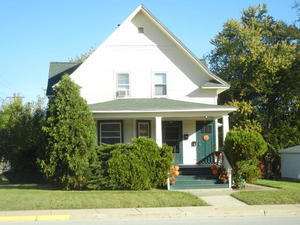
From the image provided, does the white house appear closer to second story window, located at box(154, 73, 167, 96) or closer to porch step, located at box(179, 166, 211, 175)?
second story window, located at box(154, 73, 167, 96)

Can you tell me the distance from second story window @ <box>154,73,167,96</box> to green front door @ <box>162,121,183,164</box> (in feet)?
5.16

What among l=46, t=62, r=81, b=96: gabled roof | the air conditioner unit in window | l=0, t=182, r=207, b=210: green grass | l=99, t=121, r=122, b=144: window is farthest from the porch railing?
l=46, t=62, r=81, b=96: gabled roof

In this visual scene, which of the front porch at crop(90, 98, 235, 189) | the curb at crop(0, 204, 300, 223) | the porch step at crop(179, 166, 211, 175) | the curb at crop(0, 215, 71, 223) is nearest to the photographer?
the curb at crop(0, 215, 71, 223)

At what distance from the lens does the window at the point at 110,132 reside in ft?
71.2

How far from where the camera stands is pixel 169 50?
74.2 feet

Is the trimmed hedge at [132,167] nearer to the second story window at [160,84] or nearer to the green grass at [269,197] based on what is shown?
the green grass at [269,197]

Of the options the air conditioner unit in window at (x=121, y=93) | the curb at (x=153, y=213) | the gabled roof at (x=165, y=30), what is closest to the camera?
the curb at (x=153, y=213)

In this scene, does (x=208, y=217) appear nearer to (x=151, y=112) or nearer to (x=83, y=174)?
(x=83, y=174)

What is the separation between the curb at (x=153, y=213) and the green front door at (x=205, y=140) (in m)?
9.18

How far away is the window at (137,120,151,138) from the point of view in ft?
72.6

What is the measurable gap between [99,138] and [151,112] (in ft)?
12.1

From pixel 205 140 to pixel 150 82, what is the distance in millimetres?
4157

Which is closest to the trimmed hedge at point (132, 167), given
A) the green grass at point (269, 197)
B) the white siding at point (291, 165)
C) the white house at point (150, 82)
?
the green grass at point (269, 197)

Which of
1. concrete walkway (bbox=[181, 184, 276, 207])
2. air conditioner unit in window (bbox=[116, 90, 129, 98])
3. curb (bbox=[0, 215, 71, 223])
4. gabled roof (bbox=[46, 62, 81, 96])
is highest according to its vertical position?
gabled roof (bbox=[46, 62, 81, 96])
